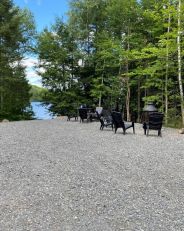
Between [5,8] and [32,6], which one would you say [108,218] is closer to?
[5,8]

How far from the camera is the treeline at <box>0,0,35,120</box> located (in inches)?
854

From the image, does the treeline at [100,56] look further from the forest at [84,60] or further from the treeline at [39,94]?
the treeline at [39,94]

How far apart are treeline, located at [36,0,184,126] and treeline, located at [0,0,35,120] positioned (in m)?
1.75

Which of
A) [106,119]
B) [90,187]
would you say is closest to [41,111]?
[106,119]

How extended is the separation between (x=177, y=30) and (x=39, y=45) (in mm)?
12905

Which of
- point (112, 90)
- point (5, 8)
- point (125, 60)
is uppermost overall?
point (5, 8)

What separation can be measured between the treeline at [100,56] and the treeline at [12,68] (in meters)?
1.75

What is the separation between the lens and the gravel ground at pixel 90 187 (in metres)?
3.66

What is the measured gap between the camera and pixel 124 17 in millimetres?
19375

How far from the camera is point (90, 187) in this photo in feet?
16.4

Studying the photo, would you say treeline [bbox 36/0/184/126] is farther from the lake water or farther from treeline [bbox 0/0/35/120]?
treeline [bbox 0/0/35/120]

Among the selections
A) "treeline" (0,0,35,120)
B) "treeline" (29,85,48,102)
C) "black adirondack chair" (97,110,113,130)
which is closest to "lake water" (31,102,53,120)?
"treeline" (29,85,48,102)

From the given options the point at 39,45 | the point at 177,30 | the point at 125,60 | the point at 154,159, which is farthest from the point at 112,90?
the point at 154,159

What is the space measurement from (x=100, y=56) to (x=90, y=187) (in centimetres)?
1726
